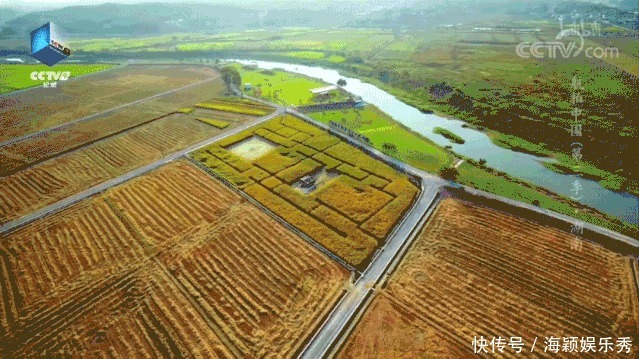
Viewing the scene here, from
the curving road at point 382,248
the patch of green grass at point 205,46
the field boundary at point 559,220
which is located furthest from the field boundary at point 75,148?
the patch of green grass at point 205,46

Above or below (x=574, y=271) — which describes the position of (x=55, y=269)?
below

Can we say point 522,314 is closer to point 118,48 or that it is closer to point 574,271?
point 574,271

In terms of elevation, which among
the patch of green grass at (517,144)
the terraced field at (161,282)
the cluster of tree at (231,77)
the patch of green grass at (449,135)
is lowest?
the terraced field at (161,282)

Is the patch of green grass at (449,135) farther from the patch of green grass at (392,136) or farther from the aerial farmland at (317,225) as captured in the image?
the patch of green grass at (392,136)

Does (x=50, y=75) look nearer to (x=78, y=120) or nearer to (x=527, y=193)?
(x=78, y=120)

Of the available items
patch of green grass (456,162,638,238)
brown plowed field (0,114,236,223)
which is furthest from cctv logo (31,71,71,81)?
patch of green grass (456,162,638,238)

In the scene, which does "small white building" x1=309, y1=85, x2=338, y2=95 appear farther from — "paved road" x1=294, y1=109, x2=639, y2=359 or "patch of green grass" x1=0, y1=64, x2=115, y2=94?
"patch of green grass" x1=0, y1=64, x2=115, y2=94

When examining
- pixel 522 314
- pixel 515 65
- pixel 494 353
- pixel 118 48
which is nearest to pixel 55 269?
pixel 494 353
